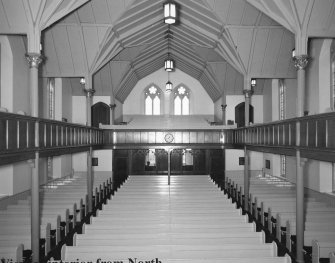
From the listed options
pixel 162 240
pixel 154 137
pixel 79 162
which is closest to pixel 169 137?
pixel 154 137

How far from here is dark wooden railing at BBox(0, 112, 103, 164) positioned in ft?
34.1

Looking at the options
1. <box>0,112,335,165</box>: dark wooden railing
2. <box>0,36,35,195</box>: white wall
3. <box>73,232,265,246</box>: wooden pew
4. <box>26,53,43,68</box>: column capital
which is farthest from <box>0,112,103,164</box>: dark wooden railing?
<box>0,36,35,195</box>: white wall

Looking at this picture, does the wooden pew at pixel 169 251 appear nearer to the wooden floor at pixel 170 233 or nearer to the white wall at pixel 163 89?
the wooden floor at pixel 170 233

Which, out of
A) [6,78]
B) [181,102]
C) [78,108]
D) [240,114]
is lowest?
[240,114]

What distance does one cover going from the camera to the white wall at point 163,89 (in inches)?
1439

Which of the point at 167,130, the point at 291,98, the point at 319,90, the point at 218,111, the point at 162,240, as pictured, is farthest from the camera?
the point at 218,111

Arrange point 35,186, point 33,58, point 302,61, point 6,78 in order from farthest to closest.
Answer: point 6,78 → point 302,61 → point 33,58 → point 35,186

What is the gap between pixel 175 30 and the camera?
26547 mm

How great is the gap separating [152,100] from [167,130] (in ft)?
32.6

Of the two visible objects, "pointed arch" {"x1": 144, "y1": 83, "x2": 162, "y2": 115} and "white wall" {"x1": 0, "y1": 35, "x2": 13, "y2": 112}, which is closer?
"white wall" {"x1": 0, "y1": 35, "x2": 13, "y2": 112}

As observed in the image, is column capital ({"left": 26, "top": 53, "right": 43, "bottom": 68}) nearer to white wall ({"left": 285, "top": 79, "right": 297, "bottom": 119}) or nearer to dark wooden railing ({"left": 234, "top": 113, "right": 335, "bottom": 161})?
dark wooden railing ({"left": 234, "top": 113, "right": 335, "bottom": 161})

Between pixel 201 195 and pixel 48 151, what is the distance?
27.4 ft

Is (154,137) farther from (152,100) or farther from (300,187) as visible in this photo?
(300,187)

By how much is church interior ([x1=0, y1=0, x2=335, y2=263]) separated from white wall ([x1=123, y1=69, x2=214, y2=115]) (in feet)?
0.35
